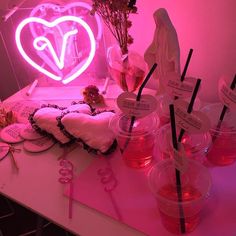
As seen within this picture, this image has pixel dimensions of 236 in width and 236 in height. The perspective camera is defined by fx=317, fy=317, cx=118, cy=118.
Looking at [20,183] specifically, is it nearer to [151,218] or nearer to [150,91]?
[151,218]

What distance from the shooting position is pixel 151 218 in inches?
29.0

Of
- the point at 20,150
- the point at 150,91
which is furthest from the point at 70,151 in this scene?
the point at 150,91

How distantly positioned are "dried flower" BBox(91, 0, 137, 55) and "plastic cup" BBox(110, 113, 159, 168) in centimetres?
27

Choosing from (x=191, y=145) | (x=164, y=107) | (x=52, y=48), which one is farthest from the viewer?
(x=52, y=48)

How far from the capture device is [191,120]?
2.23 feet

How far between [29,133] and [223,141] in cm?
61

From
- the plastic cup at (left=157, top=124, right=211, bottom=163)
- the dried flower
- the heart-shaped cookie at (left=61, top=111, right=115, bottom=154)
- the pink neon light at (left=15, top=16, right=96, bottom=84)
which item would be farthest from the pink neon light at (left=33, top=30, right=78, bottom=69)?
the plastic cup at (left=157, top=124, right=211, bottom=163)

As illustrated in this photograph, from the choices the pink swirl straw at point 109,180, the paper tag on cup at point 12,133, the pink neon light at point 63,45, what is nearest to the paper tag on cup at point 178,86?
the pink swirl straw at point 109,180

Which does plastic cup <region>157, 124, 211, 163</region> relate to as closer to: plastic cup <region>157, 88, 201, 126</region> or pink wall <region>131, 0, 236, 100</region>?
plastic cup <region>157, 88, 201, 126</region>

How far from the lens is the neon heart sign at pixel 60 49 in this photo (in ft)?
3.79

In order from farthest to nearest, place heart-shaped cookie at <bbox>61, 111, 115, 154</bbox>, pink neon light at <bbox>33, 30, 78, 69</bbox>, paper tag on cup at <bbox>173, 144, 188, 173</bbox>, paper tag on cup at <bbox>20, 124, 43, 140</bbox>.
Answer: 1. pink neon light at <bbox>33, 30, 78, 69</bbox>
2. paper tag on cup at <bbox>20, 124, 43, 140</bbox>
3. heart-shaped cookie at <bbox>61, 111, 115, 154</bbox>
4. paper tag on cup at <bbox>173, 144, 188, 173</bbox>

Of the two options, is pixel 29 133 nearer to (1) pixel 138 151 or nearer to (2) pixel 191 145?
(1) pixel 138 151

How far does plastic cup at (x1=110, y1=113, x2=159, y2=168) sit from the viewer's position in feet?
2.79

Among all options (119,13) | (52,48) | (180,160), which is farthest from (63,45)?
(180,160)
